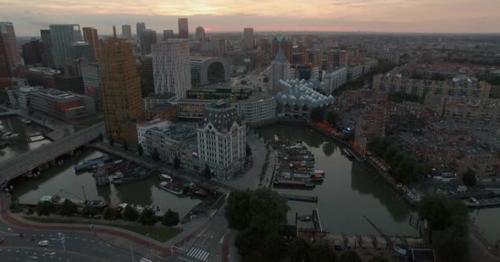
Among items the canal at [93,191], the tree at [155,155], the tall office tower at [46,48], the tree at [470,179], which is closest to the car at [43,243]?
the canal at [93,191]

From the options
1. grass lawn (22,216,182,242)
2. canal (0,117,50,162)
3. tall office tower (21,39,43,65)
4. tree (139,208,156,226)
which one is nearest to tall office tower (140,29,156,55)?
tall office tower (21,39,43,65)

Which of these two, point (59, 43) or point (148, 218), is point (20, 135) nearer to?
point (148, 218)

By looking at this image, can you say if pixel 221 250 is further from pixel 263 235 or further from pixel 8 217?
pixel 8 217

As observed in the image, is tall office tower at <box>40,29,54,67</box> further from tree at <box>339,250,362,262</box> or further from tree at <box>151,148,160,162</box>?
tree at <box>339,250,362,262</box>

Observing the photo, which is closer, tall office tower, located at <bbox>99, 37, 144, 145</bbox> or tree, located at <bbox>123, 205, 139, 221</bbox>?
tree, located at <bbox>123, 205, 139, 221</bbox>

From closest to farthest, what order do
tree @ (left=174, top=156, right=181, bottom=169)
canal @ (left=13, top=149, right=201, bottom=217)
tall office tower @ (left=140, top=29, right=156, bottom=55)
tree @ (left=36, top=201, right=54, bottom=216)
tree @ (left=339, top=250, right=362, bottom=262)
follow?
tree @ (left=339, top=250, right=362, bottom=262), tree @ (left=36, top=201, right=54, bottom=216), canal @ (left=13, top=149, right=201, bottom=217), tree @ (left=174, top=156, right=181, bottom=169), tall office tower @ (left=140, top=29, right=156, bottom=55)

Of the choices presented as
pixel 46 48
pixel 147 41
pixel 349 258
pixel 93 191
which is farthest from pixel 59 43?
pixel 349 258
